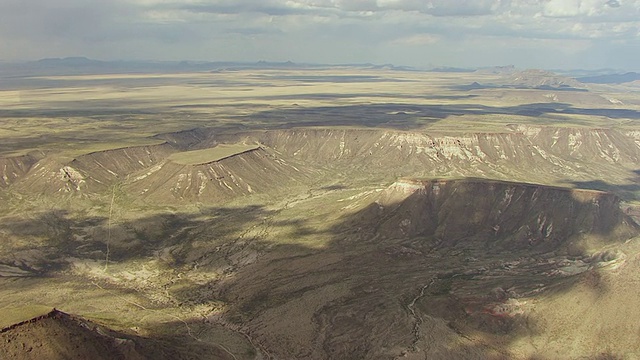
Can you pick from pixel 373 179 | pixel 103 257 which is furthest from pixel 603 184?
pixel 103 257

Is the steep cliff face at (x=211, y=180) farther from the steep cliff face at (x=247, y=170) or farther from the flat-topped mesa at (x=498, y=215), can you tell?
the flat-topped mesa at (x=498, y=215)

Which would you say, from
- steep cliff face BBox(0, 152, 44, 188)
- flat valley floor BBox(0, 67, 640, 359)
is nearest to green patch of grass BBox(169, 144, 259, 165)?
flat valley floor BBox(0, 67, 640, 359)

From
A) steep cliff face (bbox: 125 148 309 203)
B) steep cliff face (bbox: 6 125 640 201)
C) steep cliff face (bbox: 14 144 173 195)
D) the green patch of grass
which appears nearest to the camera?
steep cliff face (bbox: 125 148 309 203)

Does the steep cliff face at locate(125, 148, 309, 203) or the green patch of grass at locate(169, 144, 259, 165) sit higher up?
A: the green patch of grass at locate(169, 144, 259, 165)

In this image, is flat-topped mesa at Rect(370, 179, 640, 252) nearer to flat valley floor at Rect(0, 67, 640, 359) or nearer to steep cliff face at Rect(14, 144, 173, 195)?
flat valley floor at Rect(0, 67, 640, 359)

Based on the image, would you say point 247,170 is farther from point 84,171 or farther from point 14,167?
point 14,167

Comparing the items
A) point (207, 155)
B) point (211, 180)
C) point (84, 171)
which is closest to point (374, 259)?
point (211, 180)

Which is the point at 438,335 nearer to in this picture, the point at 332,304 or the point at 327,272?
the point at 332,304

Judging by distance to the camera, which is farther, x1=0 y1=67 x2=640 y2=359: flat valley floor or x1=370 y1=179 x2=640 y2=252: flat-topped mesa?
x1=370 y1=179 x2=640 y2=252: flat-topped mesa
